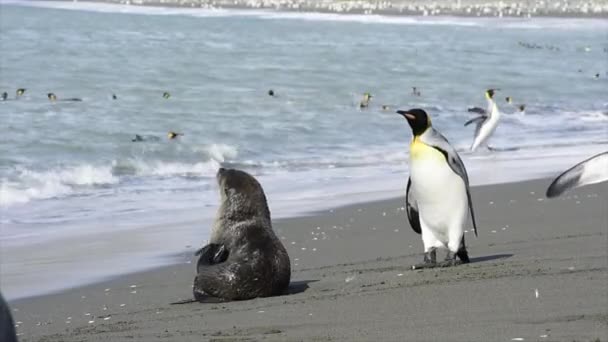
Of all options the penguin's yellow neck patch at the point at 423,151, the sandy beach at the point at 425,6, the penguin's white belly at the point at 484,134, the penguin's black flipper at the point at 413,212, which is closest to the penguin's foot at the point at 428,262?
the penguin's black flipper at the point at 413,212

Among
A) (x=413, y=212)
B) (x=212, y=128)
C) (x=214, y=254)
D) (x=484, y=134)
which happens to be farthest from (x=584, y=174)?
(x=212, y=128)

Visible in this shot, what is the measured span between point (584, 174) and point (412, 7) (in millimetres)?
81771

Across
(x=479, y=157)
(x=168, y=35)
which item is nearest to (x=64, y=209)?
(x=479, y=157)

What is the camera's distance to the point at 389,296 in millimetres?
5062

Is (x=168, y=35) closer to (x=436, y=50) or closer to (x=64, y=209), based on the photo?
(x=436, y=50)

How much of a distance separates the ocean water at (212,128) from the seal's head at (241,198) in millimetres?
1243

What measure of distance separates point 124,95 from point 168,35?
78.9 ft

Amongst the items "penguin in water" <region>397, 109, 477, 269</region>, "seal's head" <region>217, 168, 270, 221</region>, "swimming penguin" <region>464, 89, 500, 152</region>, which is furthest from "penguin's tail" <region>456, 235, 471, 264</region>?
"swimming penguin" <region>464, 89, 500, 152</region>

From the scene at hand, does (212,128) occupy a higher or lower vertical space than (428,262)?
lower

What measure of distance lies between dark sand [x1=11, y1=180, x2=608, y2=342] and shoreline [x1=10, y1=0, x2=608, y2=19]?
6243 cm

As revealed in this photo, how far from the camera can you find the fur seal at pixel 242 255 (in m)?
5.63

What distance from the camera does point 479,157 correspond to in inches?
545

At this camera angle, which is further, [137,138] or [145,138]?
[145,138]

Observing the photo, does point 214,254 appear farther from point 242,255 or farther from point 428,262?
point 428,262
